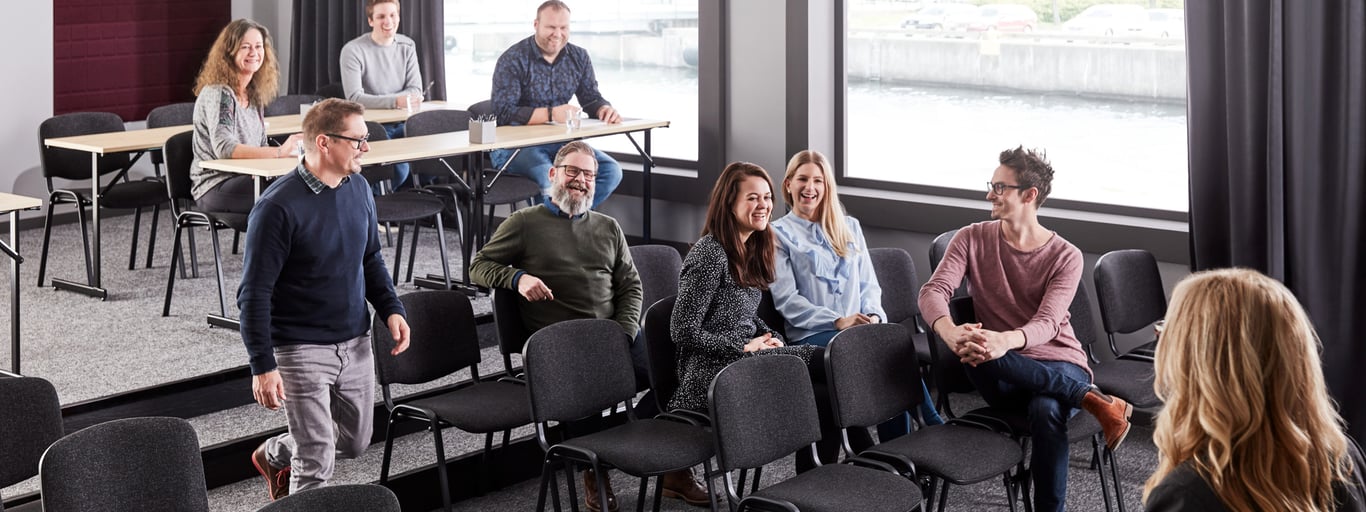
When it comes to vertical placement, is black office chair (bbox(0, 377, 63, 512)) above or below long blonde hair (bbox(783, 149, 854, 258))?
below

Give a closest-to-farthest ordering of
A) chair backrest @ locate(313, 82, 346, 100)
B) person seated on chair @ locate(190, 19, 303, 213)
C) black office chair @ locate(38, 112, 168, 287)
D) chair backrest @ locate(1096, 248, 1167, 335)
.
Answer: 1. chair backrest @ locate(1096, 248, 1167, 335)
2. person seated on chair @ locate(190, 19, 303, 213)
3. black office chair @ locate(38, 112, 168, 287)
4. chair backrest @ locate(313, 82, 346, 100)

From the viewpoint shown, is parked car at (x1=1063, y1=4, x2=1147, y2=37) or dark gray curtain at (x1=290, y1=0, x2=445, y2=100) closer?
parked car at (x1=1063, y1=4, x2=1147, y2=37)

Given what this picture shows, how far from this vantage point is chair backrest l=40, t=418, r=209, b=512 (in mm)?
2803

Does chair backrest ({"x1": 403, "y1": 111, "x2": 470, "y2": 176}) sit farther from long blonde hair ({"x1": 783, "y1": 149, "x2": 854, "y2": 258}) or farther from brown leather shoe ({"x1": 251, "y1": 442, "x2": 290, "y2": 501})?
brown leather shoe ({"x1": 251, "y1": 442, "x2": 290, "y2": 501})

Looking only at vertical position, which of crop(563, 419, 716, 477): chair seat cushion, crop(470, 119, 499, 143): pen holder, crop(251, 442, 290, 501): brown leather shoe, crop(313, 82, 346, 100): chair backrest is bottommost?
crop(251, 442, 290, 501): brown leather shoe

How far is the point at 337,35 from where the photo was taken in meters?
8.34

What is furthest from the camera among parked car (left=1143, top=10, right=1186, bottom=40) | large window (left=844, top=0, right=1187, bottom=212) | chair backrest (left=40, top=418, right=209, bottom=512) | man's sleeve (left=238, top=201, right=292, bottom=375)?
large window (left=844, top=0, right=1187, bottom=212)

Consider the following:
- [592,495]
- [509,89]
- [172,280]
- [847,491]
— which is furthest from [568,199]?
[509,89]

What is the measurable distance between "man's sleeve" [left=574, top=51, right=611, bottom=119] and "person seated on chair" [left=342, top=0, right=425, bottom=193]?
1054 millimetres

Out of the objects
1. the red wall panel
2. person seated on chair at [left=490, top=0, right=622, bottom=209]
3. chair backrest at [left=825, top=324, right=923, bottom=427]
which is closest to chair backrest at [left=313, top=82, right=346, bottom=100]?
the red wall panel

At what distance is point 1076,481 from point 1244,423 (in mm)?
2767

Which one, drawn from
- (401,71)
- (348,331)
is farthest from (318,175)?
(401,71)

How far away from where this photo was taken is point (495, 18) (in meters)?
8.09

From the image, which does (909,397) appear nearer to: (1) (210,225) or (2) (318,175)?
(2) (318,175)
